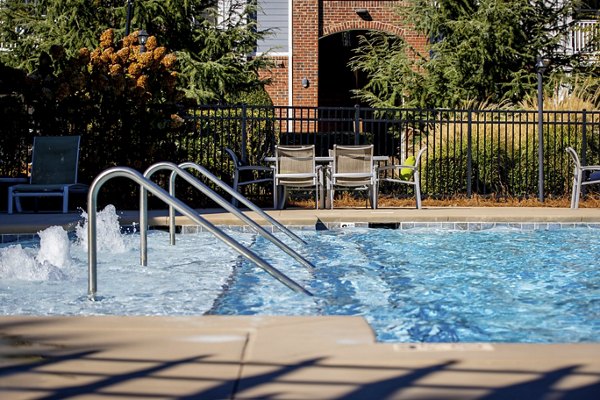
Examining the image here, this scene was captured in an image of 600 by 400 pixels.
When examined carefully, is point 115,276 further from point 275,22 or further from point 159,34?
point 275,22

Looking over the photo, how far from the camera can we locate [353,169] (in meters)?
12.5

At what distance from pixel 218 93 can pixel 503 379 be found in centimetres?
1669

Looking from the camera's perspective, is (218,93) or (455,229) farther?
(218,93)

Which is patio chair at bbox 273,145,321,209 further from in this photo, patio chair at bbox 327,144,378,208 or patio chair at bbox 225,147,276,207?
patio chair at bbox 327,144,378,208

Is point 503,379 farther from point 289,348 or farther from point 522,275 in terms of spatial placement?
point 522,275

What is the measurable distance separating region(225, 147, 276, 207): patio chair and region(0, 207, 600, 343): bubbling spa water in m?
1.88

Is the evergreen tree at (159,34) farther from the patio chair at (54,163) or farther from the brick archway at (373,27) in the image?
the patio chair at (54,163)

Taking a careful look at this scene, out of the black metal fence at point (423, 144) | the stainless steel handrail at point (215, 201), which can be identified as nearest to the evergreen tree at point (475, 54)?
the black metal fence at point (423, 144)

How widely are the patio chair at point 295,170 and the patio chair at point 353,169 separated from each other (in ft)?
0.86

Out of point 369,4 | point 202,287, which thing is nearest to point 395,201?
point 202,287

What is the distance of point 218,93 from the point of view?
63.9ft

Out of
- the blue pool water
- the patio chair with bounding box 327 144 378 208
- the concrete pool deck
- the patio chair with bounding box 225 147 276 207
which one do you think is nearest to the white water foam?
the blue pool water

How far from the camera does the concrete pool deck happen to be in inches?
122

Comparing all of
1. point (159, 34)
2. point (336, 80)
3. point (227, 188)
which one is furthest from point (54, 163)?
point (336, 80)
